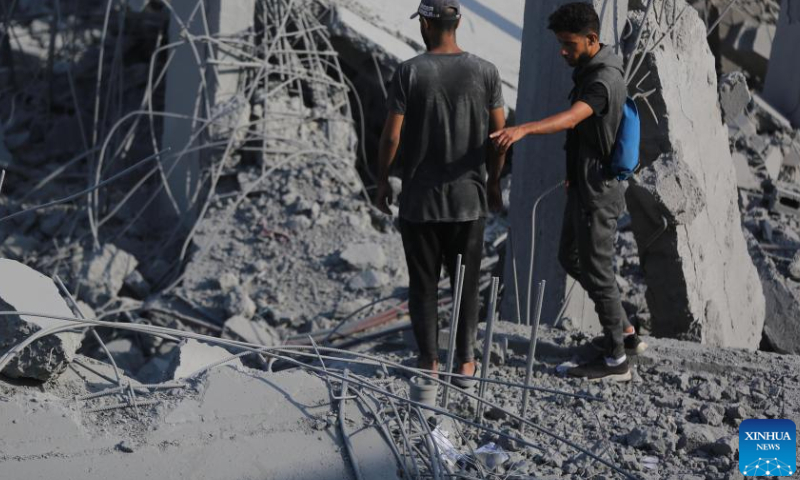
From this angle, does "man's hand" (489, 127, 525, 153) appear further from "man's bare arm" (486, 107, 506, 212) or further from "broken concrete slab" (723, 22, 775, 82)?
"broken concrete slab" (723, 22, 775, 82)

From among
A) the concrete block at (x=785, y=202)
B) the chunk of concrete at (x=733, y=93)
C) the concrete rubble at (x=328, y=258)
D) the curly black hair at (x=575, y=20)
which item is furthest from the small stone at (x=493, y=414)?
the concrete block at (x=785, y=202)

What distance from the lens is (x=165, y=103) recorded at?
8.27m

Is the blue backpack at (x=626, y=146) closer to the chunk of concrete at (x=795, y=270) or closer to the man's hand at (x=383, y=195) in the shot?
the man's hand at (x=383, y=195)

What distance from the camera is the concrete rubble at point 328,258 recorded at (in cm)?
348

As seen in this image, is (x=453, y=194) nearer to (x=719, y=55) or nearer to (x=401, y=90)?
(x=401, y=90)

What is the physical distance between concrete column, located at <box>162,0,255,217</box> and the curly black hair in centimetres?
371

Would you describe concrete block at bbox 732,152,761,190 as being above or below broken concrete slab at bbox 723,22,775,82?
below

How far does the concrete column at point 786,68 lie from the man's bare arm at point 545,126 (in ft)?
19.6

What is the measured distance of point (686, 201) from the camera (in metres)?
5.54

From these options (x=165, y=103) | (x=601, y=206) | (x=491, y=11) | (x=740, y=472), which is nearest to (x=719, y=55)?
(x=491, y=11)

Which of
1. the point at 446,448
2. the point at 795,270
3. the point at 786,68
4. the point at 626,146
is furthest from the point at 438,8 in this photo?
the point at 786,68

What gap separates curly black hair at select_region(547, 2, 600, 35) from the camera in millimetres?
4281

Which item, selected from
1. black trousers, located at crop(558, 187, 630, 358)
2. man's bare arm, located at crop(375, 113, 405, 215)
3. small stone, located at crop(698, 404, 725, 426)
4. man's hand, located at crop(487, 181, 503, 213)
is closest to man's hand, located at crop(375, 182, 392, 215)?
man's bare arm, located at crop(375, 113, 405, 215)

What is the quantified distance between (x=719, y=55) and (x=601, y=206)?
6.94 meters
